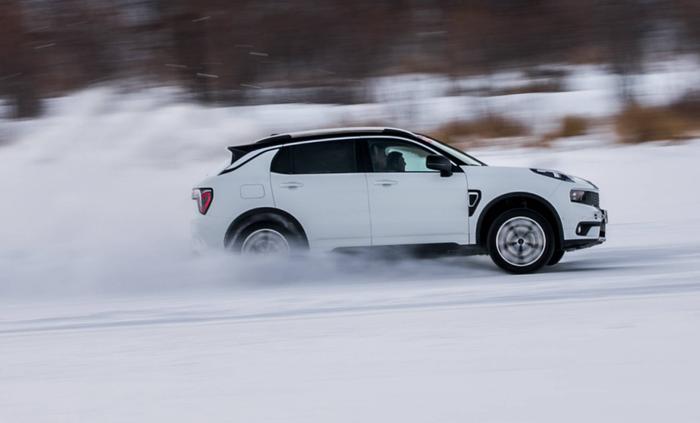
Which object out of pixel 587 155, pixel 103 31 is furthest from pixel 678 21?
pixel 103 31

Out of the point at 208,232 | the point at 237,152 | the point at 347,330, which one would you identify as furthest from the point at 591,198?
the point at 208,232

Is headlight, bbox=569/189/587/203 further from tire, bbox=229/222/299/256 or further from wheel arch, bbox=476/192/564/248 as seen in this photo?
tire, bbox=229/222/299/256

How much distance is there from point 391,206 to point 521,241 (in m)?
1.29

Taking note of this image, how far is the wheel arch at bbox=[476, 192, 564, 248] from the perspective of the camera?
28.3ft

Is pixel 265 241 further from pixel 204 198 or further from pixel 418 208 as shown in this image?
pixel 418 208

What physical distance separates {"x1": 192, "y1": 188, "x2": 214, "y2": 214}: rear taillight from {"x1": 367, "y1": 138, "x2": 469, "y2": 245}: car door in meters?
1.51

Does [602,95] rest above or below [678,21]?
below

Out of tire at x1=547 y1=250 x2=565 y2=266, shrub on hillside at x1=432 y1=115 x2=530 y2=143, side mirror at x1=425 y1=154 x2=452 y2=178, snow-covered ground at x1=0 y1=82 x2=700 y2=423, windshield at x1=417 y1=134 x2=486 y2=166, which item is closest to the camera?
snow-covered ground at x1=0 y1=82 x2=700 y2=423

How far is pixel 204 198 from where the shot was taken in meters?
8.70

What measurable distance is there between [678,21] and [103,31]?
1384 centimetres

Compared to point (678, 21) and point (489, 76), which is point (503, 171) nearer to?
point (489, 76)

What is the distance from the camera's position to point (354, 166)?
8.73 metres

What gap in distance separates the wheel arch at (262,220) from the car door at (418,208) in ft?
2.29

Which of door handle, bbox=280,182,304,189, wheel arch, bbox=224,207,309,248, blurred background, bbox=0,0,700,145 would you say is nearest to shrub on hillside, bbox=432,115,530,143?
blurred background, bbox=0,0,700,145
